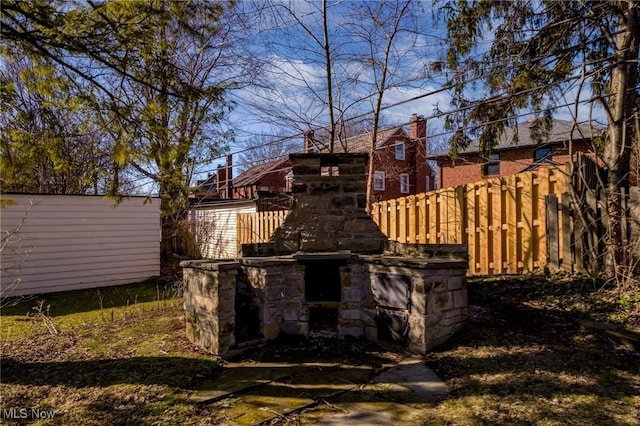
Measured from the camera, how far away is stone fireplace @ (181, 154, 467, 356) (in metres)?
4.29

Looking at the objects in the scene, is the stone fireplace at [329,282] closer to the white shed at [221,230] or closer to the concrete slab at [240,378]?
the concrete slab at [240,378]

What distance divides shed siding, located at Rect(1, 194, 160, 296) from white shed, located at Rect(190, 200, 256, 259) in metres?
4.55

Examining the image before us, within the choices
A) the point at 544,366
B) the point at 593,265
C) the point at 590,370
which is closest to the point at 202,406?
the point at 544,366

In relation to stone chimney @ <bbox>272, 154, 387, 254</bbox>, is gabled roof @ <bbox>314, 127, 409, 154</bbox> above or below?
above

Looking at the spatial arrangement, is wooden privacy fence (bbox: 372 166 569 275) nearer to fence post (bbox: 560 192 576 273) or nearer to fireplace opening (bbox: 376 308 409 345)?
fence post (bbox: 560 192 576 273)

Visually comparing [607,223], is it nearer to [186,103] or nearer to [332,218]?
[332,218]

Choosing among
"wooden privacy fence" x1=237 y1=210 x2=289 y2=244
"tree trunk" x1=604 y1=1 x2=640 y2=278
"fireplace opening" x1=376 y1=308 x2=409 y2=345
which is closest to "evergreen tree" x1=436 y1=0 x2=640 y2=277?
"tree trunk" x1=604 y1=1 x2=640 y2=278

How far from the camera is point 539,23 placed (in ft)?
24.1

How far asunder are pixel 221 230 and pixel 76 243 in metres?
7.00

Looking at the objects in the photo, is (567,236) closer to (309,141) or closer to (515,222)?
(515,222)

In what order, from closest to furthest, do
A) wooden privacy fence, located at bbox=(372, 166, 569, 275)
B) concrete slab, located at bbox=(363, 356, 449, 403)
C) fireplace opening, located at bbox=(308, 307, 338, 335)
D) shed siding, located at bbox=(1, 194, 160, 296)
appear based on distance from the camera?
concrete slab, located at bbox=(363, 356, 449, 403), fireplace opening, located at bbox=(308, 307, 338, 335), wooden privacy fence, located at bbox=(372, 166, 569, 275), shed siding, located at bbox=(1, 194, 160, 296)

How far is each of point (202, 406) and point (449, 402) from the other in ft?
6.30

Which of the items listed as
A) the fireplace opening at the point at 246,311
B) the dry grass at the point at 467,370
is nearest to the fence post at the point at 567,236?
the dry grass at the point at 467,370

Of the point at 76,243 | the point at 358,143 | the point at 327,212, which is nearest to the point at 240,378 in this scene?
the point at 327,212
